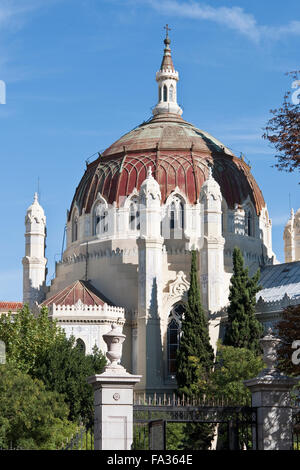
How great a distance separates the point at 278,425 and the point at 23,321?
35458 millimetres

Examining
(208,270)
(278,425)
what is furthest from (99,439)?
(208,270)

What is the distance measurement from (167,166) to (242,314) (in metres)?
17.4

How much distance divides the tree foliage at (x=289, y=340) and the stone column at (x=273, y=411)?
5955mm

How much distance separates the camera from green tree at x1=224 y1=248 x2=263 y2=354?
205 ft

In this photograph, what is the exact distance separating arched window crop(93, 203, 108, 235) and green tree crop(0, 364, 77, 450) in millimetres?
33082

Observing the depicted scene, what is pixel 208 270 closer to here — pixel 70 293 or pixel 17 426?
pixel 70 293

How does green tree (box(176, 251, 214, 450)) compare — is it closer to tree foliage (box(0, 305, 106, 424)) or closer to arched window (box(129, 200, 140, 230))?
tree foliage (box(0, 305, 106, 424))

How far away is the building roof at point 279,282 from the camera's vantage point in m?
69.0

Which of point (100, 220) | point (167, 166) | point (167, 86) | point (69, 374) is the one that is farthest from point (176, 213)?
point (69, 374)

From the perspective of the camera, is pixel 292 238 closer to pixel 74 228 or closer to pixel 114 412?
pixel 74 228

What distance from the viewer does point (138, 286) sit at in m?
70.4

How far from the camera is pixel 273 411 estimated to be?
87.4ft

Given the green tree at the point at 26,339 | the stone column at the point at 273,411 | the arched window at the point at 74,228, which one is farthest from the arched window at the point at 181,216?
the stone column at the point at 273,411

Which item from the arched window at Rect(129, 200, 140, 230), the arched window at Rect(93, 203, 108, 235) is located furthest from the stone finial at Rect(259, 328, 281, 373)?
the arched window at Rect(93, 203, 108, 235)
